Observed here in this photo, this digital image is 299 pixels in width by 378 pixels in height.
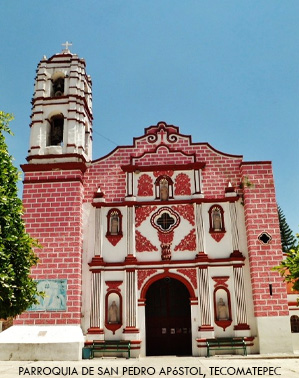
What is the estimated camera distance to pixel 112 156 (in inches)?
811

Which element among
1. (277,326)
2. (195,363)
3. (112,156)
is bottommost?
(195,363)

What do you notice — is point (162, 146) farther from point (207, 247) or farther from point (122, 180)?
point (207, 247)

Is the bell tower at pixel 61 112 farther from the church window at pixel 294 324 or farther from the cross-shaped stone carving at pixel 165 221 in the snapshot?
the church window at pixel 294 324

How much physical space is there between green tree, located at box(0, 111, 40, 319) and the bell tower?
7.78 meters

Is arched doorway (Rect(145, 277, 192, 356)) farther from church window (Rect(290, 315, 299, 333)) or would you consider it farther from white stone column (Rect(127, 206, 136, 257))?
church window (Rect(290, 315, 299, 333))

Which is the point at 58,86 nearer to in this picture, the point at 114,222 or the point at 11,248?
the point at 114,222

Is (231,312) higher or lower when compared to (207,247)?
lower

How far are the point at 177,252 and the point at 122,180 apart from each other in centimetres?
441

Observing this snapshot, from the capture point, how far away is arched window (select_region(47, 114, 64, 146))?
21580mm

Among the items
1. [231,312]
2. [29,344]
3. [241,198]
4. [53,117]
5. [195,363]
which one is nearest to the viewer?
[195,363]

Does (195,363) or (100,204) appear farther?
(100,204)

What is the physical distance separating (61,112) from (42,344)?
11.1 metres

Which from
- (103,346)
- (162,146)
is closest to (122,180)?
(162,146)

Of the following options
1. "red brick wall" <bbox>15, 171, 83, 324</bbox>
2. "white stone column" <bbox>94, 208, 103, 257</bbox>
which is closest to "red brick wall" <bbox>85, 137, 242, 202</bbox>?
"white stone column" <bbox>94, 208, 103, 257</bbox>
